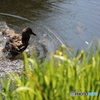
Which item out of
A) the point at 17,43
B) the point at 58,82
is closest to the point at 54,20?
the point at 17,43

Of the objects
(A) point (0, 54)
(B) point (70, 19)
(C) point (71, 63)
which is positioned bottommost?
(A) point (0, 54)

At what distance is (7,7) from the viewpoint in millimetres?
7848

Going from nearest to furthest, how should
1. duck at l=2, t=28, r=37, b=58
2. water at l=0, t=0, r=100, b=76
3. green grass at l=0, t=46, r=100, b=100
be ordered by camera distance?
green grass at l=0, t=46, r=100, b=100 → duck at l=2, t=28, r=37, b=58 → water at l=0, t=0, r=100, b=76

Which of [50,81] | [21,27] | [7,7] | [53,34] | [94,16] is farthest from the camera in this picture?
[7,7]

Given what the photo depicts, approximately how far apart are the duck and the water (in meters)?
0.33

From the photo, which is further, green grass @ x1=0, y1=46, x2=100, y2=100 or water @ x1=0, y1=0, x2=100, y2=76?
water @ x1=0, y1=0, x2=100, y2=76

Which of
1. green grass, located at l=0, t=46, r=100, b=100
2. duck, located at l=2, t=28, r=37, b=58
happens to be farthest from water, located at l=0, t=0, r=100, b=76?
green grass, located at l=0, t=46, r=100, b=100

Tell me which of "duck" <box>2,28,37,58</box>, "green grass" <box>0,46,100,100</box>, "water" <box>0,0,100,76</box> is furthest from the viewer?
"water" <box>0,0,100,76</box>

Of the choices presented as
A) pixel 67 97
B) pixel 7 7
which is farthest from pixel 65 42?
pixel 67 97

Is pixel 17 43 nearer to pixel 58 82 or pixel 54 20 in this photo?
pixel 54 20

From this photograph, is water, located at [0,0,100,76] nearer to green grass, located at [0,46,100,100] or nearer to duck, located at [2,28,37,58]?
duck, located at [2,28,37,58]

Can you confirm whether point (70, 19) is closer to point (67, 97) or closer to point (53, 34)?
point (53, 34)

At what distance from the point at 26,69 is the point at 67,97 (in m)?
0.50

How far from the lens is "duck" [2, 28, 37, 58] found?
5.39 m
